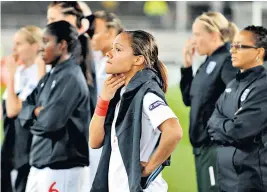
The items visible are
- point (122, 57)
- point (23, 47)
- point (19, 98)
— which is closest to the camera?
point (122, 57)

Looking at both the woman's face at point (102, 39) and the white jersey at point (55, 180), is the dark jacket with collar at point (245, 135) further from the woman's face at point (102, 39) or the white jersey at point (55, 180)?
the woman's face at point (102, 39)

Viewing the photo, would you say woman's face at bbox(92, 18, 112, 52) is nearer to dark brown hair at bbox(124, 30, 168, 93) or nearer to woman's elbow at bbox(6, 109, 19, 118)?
woman's elbow at bbox(6, 109, 19, 118)

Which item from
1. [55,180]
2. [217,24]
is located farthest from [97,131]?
[217,24]

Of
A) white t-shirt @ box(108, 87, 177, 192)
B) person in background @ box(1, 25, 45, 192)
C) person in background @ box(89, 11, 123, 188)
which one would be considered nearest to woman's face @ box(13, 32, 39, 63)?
person in background @ box(1, 25, 45, 192)

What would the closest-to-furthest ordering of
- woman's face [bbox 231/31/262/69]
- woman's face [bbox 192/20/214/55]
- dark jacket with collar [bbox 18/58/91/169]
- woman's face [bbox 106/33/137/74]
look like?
1. woman's face [bbox 106/33/137/74]
2. woman's face [bbox 231/31/262/69]
3. dark jacket with collar [bbox 18/58/91/169]
4. woman's face [bbox 192/20/214/55]

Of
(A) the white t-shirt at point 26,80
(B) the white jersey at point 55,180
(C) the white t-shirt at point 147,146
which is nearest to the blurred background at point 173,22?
(B) the white jersey at point 55,180

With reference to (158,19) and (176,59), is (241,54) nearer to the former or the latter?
(176,59)

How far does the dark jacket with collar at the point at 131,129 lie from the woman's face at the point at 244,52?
1140mm

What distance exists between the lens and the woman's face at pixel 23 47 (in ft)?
22.7

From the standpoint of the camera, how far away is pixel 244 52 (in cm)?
518

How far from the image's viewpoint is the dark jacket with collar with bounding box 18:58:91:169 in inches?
216

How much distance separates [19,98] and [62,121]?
1.46m

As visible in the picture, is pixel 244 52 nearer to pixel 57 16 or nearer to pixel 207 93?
pixel 207 93

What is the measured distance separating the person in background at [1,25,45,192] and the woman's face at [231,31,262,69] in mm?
1991
